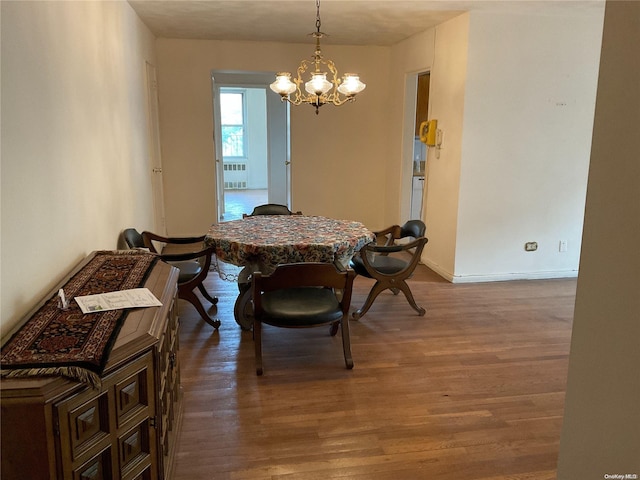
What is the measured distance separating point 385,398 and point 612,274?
6.64 ft

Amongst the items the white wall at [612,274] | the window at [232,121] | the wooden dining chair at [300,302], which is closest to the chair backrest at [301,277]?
the wooden dining chair at [300,302]

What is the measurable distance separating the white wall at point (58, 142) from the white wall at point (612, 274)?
1782mm

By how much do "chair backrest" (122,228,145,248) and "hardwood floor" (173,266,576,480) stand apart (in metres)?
0.71

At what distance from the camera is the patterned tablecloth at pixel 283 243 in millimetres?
3523

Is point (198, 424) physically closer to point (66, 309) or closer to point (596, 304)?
point (66, 309)

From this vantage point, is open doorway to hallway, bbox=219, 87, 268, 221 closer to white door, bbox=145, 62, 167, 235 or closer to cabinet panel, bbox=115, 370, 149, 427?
white door, bbox=145, 62, 167, 235

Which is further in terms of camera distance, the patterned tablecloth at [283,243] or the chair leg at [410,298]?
the chair leg at [410,298]

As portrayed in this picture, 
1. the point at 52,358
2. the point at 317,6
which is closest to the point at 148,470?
the point at 52,358

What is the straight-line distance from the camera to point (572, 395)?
121 centimetres

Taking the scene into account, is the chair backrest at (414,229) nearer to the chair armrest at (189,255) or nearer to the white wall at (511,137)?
the white wall at (511,137)

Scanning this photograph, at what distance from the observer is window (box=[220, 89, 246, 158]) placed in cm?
1199

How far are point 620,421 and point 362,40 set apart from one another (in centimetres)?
589

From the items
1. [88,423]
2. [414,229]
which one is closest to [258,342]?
[88,423]

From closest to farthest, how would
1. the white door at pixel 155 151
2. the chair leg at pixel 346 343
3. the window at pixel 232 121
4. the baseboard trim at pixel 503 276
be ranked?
the chair leg at pixel 346 343, the baseboard trim at pixel 503 276, the white door at pixel 155 151, the window at pixel 232 121
